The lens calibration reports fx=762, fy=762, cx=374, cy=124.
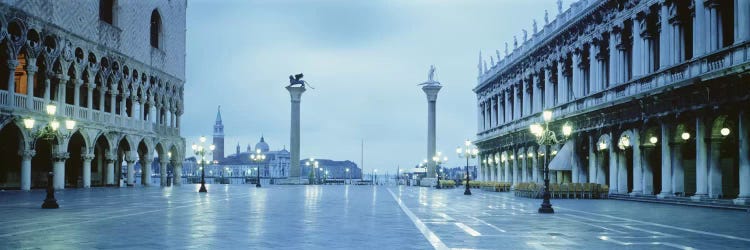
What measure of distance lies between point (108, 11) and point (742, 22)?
42627 millimetres

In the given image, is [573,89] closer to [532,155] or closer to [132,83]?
[532,155]

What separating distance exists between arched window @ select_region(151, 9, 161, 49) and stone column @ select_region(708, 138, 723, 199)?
46926mm

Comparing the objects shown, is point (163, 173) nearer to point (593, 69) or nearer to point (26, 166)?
point (26, 166)

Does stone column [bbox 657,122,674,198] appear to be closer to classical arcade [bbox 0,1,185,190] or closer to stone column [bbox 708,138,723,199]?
stone column [bbox 708,138,723,199]

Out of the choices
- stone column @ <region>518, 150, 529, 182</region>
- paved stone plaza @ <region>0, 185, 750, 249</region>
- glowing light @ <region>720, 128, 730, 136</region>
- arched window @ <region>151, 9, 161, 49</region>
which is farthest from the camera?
arched window @ <region>151, 9, 161, 49</region>

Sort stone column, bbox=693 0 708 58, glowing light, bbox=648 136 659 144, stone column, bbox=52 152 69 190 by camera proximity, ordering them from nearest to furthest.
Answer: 1. stone column, bbox=693 0 708 58
2. glowing light, bbox=648 136 659 144
3. stone column, bbox=52 152 69 190

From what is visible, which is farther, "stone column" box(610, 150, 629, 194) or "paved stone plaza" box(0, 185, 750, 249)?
"stone column" box(610, 150, 629, 194)

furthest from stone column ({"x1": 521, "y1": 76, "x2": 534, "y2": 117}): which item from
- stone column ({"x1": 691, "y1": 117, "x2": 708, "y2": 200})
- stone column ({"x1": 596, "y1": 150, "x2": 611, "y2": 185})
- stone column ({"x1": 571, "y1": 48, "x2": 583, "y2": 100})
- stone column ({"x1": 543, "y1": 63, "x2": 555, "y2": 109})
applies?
stone column ({"x1": 691, "y1": 117, "x2": 708, "y2": 200})

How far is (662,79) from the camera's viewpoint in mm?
34531

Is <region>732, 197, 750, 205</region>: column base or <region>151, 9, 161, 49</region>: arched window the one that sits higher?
<region>151, 9, 161, 49</region>: arched window

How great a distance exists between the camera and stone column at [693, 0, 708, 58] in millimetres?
31422

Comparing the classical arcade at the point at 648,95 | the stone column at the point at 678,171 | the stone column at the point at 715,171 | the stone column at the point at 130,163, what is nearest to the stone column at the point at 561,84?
the classical arcade at the point at 648,95

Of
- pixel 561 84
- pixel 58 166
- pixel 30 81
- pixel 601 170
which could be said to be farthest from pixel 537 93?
pixel 30 81

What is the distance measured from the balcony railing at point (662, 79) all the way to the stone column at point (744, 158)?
213cm
